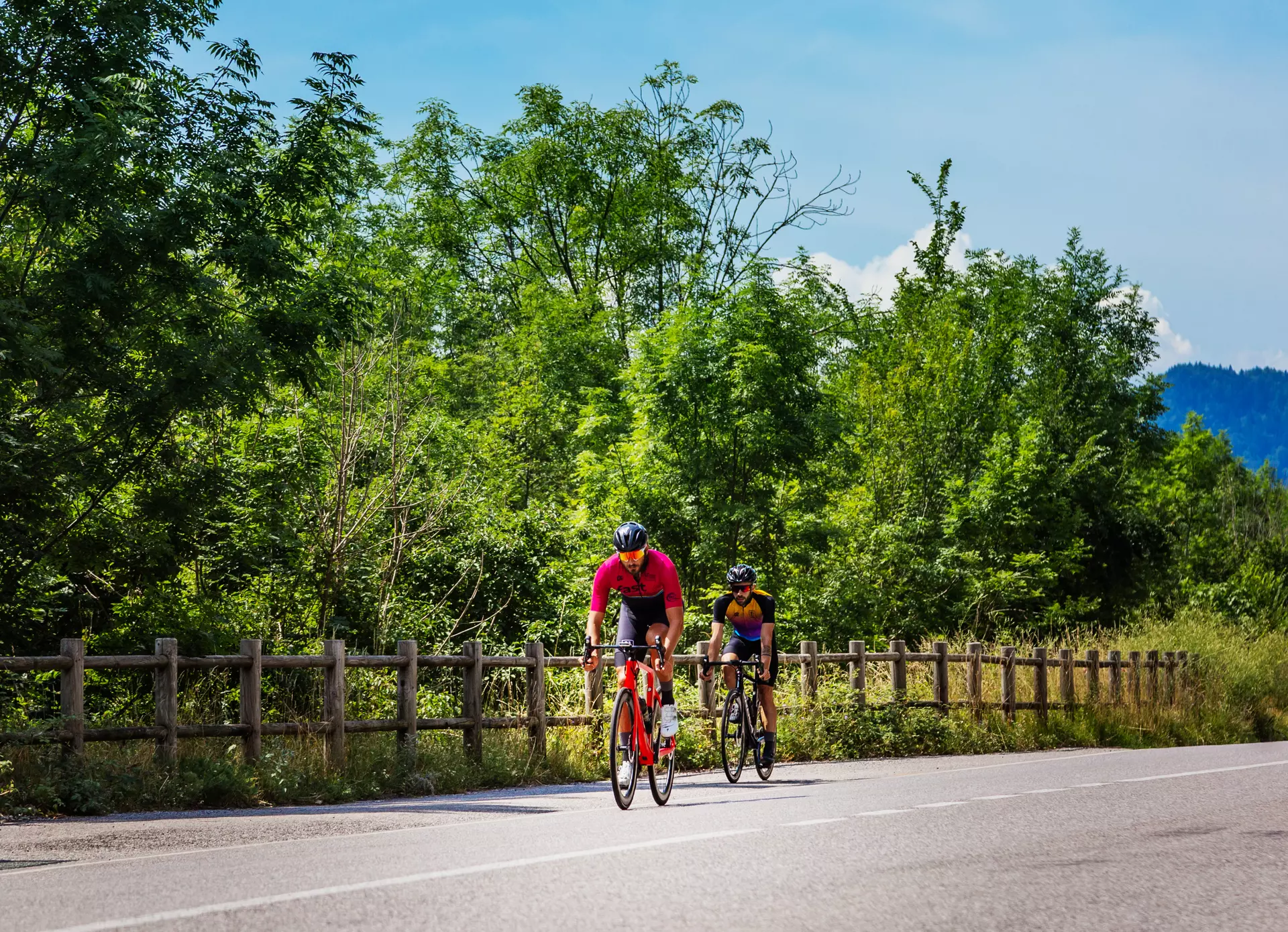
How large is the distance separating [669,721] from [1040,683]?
614 inches

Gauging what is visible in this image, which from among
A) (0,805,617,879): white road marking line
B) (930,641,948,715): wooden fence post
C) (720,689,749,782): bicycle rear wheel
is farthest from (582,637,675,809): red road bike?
(930,641,948,715): wooden fence post

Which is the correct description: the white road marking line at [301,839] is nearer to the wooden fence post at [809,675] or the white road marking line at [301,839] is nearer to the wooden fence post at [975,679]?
the wooden fence post at [809,675]

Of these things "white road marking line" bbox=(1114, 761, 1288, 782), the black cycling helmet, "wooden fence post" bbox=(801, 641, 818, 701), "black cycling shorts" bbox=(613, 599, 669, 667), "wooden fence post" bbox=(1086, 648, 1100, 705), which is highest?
the black cycling helmet

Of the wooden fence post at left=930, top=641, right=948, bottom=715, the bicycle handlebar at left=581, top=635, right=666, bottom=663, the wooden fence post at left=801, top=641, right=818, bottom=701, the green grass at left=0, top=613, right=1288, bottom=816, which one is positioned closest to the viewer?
the bicycle handlebar at left=581, top=635, right=666, bottom=663

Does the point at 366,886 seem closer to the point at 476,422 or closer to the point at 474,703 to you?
the point at 474,703

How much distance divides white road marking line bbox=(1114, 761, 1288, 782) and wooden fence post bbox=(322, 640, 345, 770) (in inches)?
287

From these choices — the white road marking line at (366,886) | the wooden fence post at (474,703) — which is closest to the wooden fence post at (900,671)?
the wooden fence post at (474,703)

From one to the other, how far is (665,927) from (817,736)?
13.5m

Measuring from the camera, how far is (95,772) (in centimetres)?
1141

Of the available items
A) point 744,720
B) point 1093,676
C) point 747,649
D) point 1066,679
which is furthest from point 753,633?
point 1093,676

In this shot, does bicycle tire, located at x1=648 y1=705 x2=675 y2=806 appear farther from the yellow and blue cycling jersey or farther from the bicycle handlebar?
the yellow and blue cycling jersey

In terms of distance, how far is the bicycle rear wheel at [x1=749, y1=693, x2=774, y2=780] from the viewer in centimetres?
1427

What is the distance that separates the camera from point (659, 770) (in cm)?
→ 1157

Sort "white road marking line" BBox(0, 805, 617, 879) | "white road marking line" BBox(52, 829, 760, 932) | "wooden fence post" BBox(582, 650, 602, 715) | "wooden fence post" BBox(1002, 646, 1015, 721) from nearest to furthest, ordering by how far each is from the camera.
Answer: "white road marking line" BBox(52, 829, 760, 932) < "white road marking line" BBox(0, 805, 617, 879) < "wooden fence post" BBox(582, 650, 602, 715) < "wooden fence post" BBox(1002, 646, 1015, 721)
